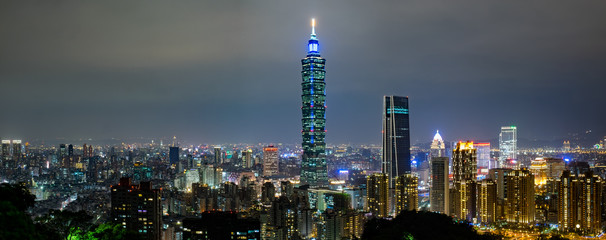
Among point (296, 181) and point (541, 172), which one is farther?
point (296, 181)

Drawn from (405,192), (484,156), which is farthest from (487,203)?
(484,156)

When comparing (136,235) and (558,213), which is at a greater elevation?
(136,235)

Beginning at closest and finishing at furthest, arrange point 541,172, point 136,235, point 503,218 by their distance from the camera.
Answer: point 136,235 → point 503,218 → point 541,172

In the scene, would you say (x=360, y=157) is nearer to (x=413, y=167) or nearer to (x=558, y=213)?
(x=413, y=167)

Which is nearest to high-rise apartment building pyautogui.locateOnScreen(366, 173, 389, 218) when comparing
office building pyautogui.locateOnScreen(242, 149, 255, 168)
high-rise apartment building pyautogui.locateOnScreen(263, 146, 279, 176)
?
high-rise apartment building pyautogui.locateOnScreen(263, 146, 279, 176)

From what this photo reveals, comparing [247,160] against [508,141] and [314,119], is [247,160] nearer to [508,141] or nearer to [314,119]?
[314,119]

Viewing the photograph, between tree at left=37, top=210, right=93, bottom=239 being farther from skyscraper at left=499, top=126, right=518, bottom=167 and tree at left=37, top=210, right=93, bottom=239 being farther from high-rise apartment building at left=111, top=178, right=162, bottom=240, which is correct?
skyscraper at left=499, top=126, right=518, bottom=167

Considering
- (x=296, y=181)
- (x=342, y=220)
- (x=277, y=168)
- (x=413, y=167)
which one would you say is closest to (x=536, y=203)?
(x=342, y=220)

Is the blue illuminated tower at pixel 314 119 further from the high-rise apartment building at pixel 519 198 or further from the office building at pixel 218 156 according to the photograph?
the high-rise apartment building at pixel 519 198
